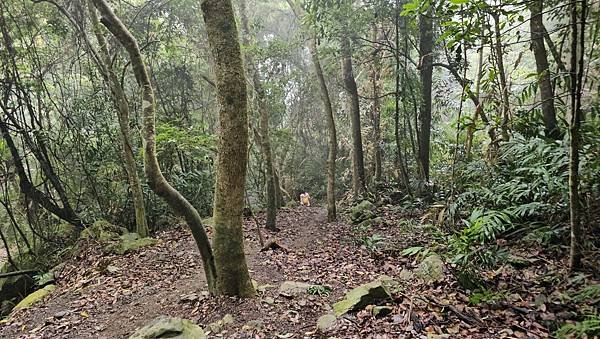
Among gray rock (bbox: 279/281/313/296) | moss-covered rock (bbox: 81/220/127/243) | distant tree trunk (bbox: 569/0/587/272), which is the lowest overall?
gray rock (bbox: 279/281/313/296)

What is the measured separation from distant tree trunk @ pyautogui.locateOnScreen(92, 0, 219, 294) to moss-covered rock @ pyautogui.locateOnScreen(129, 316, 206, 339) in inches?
33.2

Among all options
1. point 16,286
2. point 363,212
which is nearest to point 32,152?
point 16,286

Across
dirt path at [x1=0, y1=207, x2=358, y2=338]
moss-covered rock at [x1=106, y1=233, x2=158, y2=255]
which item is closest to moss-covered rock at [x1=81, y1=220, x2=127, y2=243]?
moss-covered rock at [x1=106, y1=233, x2=158, y2=255]

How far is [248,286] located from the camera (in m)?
4.82

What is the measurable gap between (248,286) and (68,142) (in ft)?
26.4

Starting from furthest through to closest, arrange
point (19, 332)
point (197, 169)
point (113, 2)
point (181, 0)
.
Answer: point (197, 169) → point (181, 0) → point (113, 2) → point (19, 332)

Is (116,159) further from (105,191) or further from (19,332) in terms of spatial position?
(19,332)

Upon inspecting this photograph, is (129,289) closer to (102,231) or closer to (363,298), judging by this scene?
(102,231)

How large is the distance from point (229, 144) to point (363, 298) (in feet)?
7.70

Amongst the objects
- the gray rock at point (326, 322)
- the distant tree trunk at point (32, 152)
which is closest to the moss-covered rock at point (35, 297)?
the distant tree trunk at point (32, 152)

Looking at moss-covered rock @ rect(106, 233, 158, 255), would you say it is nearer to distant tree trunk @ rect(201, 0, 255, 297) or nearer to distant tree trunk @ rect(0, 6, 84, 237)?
distant tree trunk @ rect(0, 6, 84, 237)

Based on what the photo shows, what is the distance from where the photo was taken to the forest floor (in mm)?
3723

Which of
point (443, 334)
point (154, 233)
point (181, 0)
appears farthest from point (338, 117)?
point (443, 334)

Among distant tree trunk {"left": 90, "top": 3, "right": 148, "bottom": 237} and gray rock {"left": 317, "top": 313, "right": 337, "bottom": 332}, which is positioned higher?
distant tree trunk {"left": 90, "top": 3, "right": 148, "bottom": 237}
